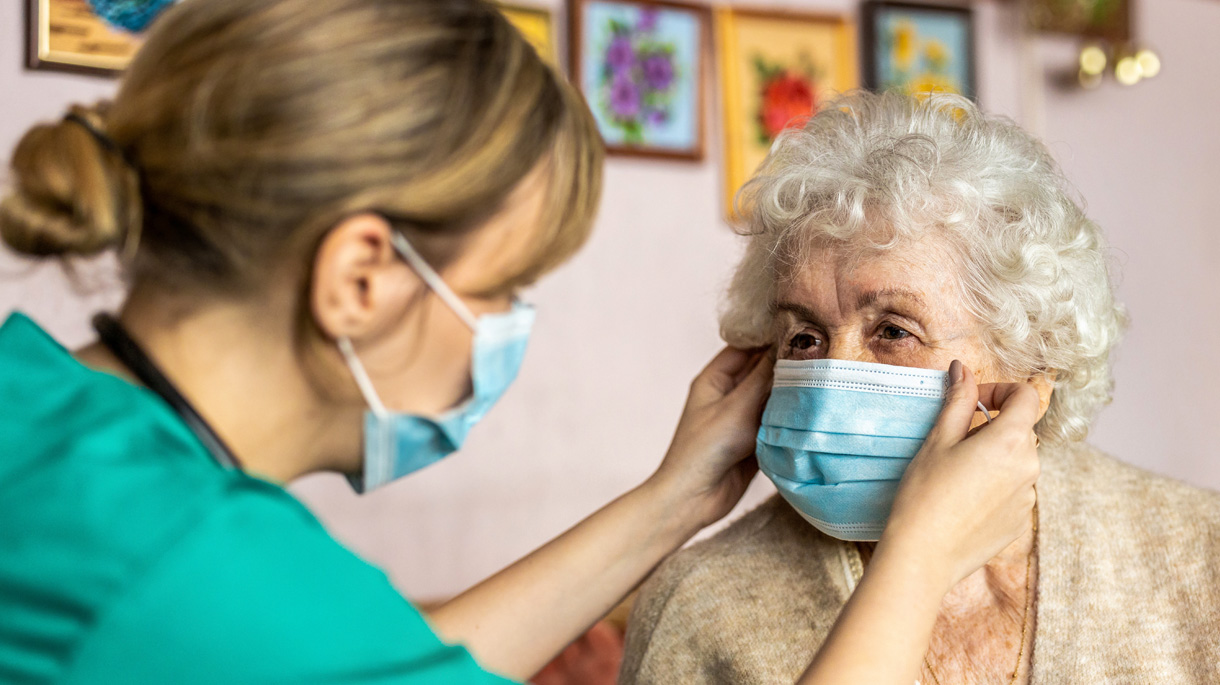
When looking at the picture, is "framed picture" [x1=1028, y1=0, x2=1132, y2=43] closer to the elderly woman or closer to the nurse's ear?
the elderly woman

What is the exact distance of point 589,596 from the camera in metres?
1.38

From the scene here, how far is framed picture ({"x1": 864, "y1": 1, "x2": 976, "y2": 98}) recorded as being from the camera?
2805 mm

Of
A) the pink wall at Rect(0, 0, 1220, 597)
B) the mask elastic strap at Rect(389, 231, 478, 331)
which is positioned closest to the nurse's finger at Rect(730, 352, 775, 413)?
the mask elastic strap at Rect(389, 231, 478, 331)

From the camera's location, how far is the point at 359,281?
3.15ft

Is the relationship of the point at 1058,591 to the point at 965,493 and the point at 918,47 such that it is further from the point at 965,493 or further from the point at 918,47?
the point at 918,47

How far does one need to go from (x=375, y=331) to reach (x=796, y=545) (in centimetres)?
83

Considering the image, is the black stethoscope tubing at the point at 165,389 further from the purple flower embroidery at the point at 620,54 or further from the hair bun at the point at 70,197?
the purple flower embroidery at the point at 620,54

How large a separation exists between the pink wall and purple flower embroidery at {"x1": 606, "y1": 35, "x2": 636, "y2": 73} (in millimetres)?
172

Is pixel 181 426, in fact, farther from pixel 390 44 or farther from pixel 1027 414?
pixel 1027 414

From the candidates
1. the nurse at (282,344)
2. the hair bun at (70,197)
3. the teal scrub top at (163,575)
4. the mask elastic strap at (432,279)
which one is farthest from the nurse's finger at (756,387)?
the hair bun at (70,197)

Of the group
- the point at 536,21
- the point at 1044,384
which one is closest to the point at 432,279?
the point at 1044,384

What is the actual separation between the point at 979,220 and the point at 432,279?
789mm

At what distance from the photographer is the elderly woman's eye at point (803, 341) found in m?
1.47

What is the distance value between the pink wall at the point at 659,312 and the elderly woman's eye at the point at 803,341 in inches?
42.7
